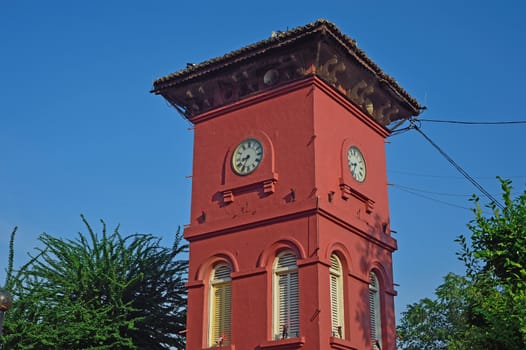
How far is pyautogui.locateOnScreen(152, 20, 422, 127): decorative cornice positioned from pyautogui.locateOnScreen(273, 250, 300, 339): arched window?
4.45 meters

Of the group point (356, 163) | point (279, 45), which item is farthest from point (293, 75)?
point (356, 163)

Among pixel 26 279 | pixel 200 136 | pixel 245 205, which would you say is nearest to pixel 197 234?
pixel 245 205

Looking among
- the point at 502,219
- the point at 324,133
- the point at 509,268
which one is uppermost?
the point at 324,133

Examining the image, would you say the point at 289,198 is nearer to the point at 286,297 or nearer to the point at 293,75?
the point at 286,297

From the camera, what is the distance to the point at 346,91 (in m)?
19.8

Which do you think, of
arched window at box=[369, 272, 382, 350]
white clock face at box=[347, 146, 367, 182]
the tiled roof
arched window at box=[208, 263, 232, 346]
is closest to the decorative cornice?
the tiled roof

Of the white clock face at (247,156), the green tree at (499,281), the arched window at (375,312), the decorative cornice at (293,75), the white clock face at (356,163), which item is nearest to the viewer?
the green tree at (499,281)

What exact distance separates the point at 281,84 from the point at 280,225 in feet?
11.7

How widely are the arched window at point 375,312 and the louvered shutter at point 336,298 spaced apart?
1343mm

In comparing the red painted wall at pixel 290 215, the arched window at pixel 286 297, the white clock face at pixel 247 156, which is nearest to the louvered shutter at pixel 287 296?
the arched window at pixel 286 297

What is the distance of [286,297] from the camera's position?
56.2ft

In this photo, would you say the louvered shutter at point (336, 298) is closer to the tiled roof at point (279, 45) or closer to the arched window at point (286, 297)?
the arched window at point (286, 297)

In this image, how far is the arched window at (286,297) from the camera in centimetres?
1678

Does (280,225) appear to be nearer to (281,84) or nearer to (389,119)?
(281,84)
